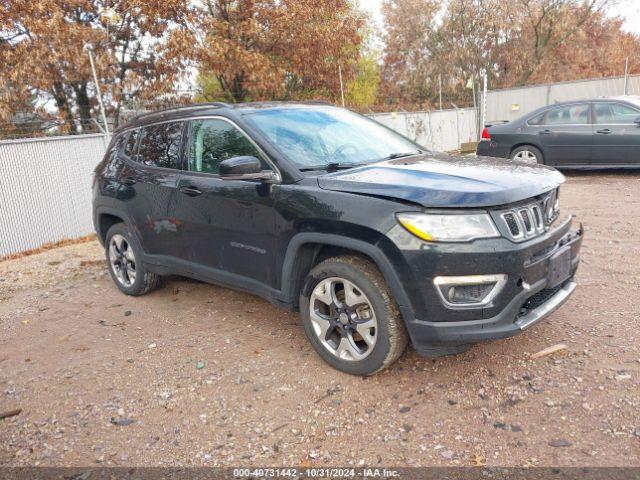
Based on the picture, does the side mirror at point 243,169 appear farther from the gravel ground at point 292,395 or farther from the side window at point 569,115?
the side window at point 569,115

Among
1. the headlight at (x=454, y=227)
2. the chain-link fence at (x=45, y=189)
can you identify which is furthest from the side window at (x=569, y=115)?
the chain-link fence at (x=45, y=189)

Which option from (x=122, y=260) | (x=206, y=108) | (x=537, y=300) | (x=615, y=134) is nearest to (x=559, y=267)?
(x=537, y=300)

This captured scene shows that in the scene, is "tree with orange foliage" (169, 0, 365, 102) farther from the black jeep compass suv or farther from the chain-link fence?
the black jeep compass suv

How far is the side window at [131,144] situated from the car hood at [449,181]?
2433mm

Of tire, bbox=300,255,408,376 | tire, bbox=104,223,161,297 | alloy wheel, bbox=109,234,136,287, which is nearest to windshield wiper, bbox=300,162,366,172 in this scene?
tire, bbox=300,255,408,376

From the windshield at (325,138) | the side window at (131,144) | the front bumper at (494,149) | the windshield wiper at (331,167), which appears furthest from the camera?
the front bumper at (494,149)

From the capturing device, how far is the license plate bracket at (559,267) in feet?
9.79

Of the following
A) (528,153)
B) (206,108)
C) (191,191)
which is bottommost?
(528,153)

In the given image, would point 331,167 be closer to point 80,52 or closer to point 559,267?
point 559,267

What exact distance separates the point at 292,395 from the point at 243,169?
57.3 inches

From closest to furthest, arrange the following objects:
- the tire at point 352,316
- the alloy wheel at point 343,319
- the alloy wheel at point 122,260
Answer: the tire at point 352,316
the alloy wheel at point 343,319
the alloy wheel at point 122,260

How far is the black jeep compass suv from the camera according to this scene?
2.75 m

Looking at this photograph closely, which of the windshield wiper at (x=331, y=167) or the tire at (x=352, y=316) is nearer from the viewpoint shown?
the tire at (x=352, y=316)

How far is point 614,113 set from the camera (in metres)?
9.52
